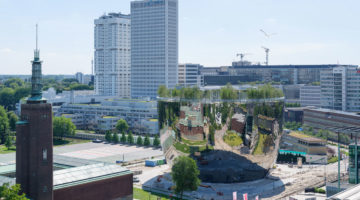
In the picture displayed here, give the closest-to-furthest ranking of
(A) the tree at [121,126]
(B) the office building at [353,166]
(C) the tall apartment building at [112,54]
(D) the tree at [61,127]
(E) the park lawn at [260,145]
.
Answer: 1. (B) the office building at [353,166]
2. (E) the park lawn at [260,145]
3. (D) the tree at [61,127]
4. (A) the tree at [121,126]
5. (C) the tall apartment building at [112,54]

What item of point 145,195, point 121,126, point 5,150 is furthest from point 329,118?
point 5,150

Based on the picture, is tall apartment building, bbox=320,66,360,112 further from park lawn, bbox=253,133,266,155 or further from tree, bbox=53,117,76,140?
tree, bbox=53,117,76,140

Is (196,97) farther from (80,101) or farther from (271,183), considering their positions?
(80,101)

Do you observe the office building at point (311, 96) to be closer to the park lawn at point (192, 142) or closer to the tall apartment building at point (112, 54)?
the tall apartment building at point (112, 54)

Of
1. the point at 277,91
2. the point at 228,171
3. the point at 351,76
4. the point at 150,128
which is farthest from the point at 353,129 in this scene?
the point at 351,76

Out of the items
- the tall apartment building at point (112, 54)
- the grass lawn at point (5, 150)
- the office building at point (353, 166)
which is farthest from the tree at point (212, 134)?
the tall apartment building at point (112, 54)

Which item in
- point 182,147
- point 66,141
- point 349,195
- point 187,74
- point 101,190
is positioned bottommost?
point 66,141

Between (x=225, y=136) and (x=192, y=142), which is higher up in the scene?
(x=225, y=136)

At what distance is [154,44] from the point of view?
164125 millimetres

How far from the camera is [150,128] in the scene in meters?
119

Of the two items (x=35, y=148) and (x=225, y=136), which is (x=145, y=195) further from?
(x=35, y=148)

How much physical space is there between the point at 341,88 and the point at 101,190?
4132 inches

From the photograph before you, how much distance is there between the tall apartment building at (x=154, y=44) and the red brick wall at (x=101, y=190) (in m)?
111

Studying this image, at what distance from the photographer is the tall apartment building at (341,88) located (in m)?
129
